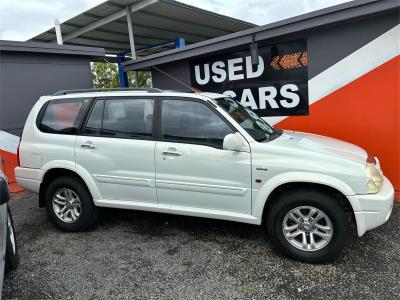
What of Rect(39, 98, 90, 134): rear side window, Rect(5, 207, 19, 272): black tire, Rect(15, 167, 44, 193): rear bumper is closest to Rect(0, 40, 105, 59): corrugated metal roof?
Rect(39, 98, 90, 134): rear side window

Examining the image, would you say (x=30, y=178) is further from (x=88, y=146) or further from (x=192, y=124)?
(x=192, y=124)

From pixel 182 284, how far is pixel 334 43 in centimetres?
440

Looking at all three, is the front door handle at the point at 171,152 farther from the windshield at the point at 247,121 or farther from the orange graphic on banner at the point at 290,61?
the orange graphic on banner at the point at 290,61

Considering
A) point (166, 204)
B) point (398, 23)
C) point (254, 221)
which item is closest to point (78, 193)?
point (166, 204)

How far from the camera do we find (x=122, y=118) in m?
4.35

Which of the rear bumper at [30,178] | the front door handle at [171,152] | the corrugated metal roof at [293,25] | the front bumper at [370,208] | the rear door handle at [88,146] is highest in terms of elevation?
the corrugated metal roof at [293,25]

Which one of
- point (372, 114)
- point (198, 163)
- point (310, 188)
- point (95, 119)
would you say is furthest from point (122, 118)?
point (372, 114)

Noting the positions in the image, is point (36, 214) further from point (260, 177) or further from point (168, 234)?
point (260, 177)

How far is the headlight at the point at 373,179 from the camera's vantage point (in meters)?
3.38

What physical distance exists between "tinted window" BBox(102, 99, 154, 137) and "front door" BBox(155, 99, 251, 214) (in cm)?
20

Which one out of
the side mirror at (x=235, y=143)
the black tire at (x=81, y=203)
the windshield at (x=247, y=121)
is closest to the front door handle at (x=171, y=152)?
the side mirror at (x=235, y=143)

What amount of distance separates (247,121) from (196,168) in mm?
891

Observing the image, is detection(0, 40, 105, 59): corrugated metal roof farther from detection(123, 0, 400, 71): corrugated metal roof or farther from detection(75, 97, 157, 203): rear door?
detection(75, 97, 157, 203): rear door

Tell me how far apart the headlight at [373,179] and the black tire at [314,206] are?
34 cm
